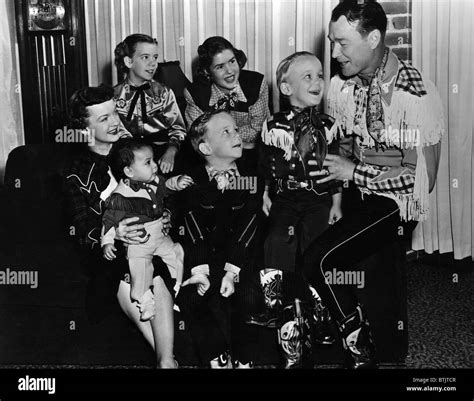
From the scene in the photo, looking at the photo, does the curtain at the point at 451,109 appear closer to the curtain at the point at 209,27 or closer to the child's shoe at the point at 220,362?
the curtain at the point at 209,27

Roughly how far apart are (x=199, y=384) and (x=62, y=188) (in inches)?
29.8

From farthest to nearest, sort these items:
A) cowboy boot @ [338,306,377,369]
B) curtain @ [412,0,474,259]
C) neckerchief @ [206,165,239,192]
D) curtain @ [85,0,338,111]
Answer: curtain @ [412,0,474,259] < curtain @ [85,0,338,111] < neckerchief @ [206,165,239,192] < cowboy boot @ [338,306,377,369]

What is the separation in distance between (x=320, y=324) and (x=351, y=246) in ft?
0.83

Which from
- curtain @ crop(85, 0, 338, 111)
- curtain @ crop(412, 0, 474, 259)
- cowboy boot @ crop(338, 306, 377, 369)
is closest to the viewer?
cowboy boot @ crop(338, 306, 377, 369)

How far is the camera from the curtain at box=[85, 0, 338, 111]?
2.27m

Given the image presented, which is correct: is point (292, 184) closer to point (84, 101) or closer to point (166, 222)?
point (166, 222)

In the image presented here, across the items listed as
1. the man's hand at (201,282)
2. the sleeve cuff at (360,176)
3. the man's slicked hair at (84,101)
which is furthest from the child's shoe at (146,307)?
the sleeve cuff at (360,176)

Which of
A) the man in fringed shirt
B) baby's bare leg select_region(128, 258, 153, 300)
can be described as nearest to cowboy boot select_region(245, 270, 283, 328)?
the man in fringed shirt

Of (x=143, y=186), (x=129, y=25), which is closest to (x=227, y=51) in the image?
(x=129, y=25)

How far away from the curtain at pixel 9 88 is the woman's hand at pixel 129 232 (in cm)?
67

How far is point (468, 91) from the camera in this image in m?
2.55
